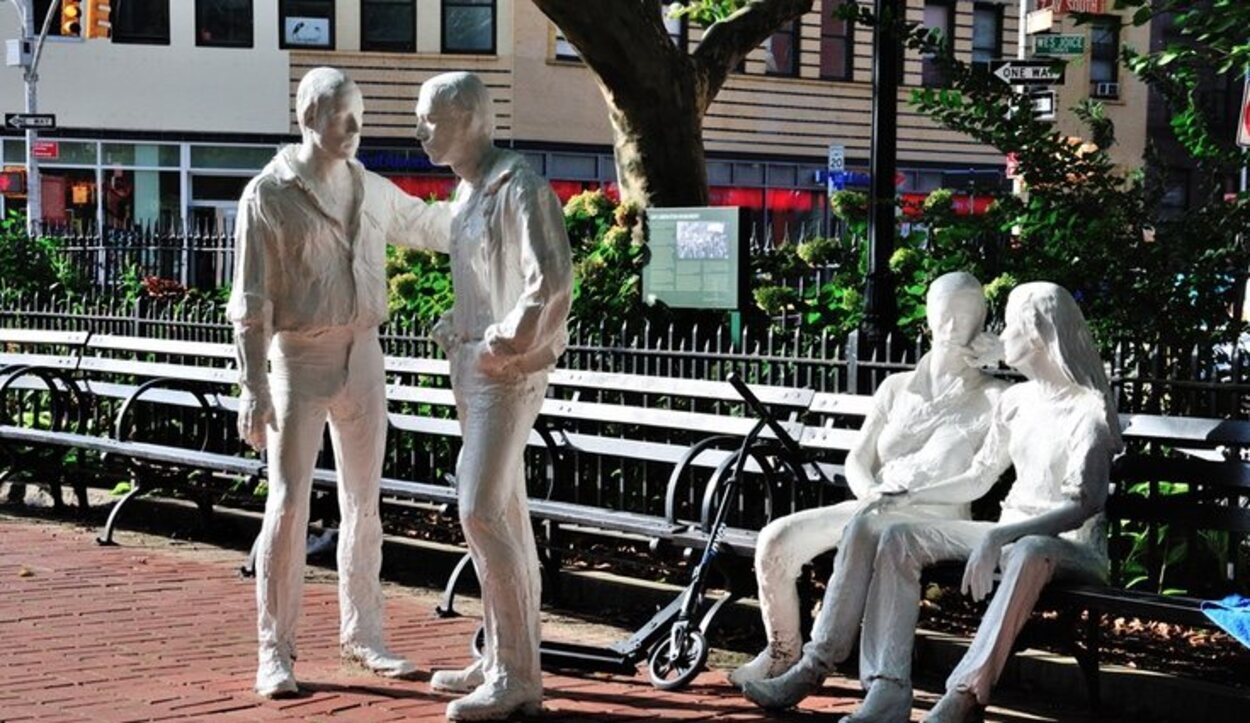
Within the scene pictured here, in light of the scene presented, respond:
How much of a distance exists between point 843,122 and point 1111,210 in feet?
107

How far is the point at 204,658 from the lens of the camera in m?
7.63

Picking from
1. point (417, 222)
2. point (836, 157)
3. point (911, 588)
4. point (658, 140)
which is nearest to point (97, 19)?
point (836, 157)

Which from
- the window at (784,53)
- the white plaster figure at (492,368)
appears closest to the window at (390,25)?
the window at (784,53)

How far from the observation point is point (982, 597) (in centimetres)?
641

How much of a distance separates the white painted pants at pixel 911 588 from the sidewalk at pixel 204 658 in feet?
1.25

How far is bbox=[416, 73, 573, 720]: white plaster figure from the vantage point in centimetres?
644

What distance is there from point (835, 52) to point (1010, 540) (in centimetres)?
3483

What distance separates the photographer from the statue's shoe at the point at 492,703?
6.52m

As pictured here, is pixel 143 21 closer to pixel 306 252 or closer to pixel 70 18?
pixel 70 18

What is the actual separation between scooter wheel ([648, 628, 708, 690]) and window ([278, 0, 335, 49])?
30.9 meters

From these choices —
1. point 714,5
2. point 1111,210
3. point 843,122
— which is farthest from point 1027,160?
point 843,122

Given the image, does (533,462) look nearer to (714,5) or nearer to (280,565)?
(280,565)

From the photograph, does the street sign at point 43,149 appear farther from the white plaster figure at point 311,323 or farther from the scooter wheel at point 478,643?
the scooter wheel at point 478,643

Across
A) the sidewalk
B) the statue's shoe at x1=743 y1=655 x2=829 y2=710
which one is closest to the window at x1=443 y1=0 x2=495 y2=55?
the sidewalk
